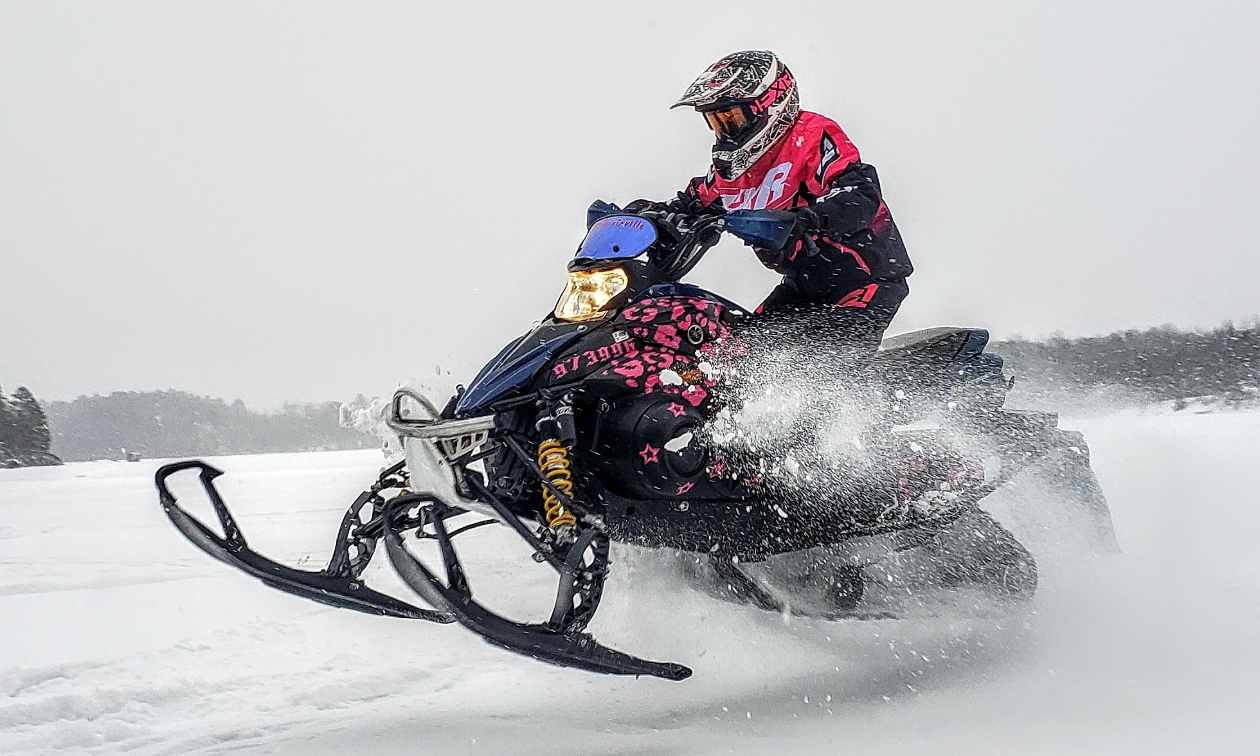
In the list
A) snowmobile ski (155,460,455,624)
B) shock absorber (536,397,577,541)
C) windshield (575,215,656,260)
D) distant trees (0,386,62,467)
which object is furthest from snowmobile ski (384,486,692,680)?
distant trees (0,386,62,467)

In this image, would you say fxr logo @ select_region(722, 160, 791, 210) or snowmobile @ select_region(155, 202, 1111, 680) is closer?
snowmobile @ select_region(155, 202, 1111, 680)

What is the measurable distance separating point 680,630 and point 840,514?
2.80 ft

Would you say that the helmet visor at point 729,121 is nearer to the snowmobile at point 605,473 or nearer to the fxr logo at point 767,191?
the fxr logo at point 767,191

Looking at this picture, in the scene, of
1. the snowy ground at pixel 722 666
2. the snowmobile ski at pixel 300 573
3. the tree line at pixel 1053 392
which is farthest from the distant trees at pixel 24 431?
the snowmobile ski at pixel 300 573

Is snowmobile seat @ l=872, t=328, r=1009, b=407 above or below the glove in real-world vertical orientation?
below

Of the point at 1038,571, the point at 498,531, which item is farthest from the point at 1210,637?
the point at 498,531

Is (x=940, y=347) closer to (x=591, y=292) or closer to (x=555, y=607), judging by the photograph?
(x=591, y=292)

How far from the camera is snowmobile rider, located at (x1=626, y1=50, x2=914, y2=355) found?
3.74 meters

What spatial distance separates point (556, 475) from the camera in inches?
115

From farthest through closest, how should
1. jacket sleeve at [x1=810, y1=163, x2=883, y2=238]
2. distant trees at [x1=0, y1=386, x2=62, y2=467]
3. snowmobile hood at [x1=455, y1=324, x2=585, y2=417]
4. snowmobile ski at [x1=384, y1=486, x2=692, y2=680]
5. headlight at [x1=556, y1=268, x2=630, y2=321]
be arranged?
distant trees at [x1=0, y1=386, x2=62, y2=467] < jacket sleeve at [x1=810, y1=163, x2=883, y2=238] < headlight at [x1=556, y1=268, x2=630, y2=321] < snowmobile hood at [x1=455, y1=324, x2=585, y2=417] < snowmobile ski at [x1=384, y1=486, x2=692, y2=680]

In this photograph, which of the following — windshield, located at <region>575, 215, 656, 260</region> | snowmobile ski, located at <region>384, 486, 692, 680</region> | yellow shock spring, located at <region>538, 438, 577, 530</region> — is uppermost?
windshield, located at <region>575, 215, 656, 260</region>

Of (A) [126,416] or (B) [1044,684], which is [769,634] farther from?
(A) [126,416]

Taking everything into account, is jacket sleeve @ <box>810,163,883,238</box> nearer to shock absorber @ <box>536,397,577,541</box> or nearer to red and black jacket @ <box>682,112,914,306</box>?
red and black jacket @ <box>682,112,914,306</box>

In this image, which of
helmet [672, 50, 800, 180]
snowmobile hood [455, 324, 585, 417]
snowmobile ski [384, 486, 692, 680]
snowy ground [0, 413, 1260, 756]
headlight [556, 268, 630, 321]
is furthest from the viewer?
helmet [672, 50, 800, 180]
